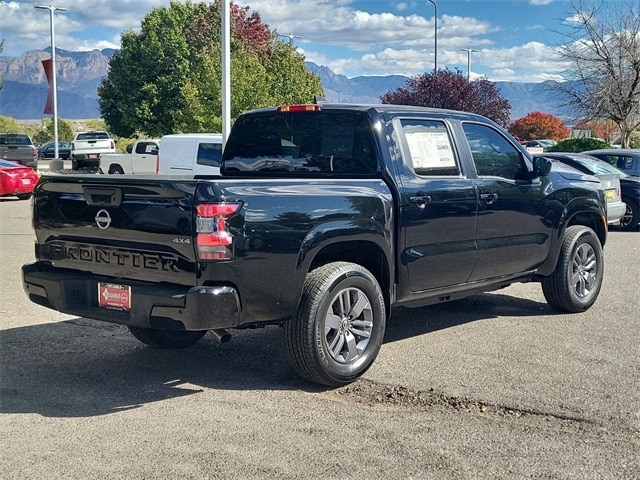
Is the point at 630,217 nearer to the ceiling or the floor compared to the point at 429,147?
nearer to the floor

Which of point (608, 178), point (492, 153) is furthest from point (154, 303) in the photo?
point (608, 178)

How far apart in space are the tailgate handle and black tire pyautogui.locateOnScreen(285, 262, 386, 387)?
4.43 feet

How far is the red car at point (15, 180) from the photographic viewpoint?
2072 centimetres

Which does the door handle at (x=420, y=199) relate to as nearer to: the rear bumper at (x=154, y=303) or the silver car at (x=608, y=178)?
the rear bumper at (x=154, y=303)

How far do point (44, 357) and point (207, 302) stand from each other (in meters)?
2.15

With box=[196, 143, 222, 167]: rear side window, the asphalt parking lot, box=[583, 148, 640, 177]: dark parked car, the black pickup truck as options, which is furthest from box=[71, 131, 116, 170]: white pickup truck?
the black pickup truck

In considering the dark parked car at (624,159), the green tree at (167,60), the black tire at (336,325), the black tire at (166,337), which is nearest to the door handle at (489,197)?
the black tire at (336,325)

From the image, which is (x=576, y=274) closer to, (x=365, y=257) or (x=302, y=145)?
(x=365, y=257)

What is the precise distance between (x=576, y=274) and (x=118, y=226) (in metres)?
4.80

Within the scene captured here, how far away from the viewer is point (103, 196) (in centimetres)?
520

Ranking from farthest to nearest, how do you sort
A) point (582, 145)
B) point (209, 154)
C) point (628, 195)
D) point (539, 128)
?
point (539, 128)
point (582, 145)
point (209, 154)
point (628, 195)

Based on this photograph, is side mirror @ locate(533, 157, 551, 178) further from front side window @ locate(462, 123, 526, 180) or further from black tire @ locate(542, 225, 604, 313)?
black tire @ locate(542, 225, 604, 313)

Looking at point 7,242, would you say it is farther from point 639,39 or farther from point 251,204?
point 639,39

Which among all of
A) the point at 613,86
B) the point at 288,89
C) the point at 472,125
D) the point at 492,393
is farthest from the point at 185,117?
the point at 492,393
